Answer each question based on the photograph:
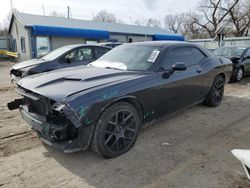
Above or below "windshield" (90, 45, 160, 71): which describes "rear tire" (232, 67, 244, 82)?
below

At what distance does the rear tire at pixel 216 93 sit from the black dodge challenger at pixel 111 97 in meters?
0.87

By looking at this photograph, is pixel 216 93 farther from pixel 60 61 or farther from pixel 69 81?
pixel 60 61

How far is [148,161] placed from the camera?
10.7 ft

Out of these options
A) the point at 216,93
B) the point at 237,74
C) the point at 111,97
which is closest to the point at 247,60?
the point at 237,74

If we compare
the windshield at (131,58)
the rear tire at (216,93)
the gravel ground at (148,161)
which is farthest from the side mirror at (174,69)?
the rear tire at (216,93)

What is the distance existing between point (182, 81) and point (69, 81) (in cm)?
208

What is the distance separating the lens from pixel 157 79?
12.4 feet

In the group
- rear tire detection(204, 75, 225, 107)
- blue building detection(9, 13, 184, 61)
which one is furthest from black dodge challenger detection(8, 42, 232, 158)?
blue building detection(9, 13, 184, 61)

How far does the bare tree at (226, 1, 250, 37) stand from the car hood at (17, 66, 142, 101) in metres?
42.0

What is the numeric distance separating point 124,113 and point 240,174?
167cm

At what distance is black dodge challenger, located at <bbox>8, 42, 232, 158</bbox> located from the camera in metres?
2.89

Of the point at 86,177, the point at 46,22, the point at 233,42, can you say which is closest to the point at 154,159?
the point at 86,177

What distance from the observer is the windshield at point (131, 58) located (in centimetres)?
393

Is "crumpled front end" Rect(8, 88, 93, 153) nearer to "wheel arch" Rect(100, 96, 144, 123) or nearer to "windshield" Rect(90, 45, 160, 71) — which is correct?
"wheel arch" Rect(100, 96, 144, 123)
